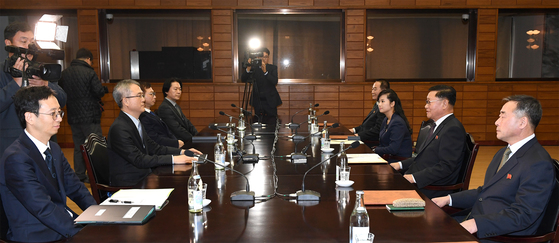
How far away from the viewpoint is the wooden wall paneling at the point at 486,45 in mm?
8070

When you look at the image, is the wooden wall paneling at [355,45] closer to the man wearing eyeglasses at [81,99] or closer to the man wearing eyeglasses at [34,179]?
the man wearing eyeglasses at [81,99]

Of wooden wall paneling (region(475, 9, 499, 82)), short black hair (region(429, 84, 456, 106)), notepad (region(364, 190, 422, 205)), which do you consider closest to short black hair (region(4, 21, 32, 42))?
notepad (region(364, 190, 422, 205))

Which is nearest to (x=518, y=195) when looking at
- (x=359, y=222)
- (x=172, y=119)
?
(x=359, y=222)

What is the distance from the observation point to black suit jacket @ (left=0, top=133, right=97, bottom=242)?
190 centimetres

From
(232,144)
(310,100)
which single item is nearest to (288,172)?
(232,144)

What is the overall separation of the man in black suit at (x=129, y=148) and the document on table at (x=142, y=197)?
0.76 meters

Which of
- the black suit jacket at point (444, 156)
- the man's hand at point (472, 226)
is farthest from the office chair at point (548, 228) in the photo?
the black suit jacket at point (444, 156)

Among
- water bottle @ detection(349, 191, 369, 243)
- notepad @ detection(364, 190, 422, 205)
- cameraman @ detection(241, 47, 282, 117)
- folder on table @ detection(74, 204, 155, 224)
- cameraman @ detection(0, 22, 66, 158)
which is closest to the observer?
water bottle @ detection(349, 191, 369, 243)

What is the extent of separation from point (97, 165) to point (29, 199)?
1.04 metres

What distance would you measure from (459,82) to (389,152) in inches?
194

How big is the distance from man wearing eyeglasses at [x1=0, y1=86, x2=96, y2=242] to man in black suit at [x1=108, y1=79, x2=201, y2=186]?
0.89 metres

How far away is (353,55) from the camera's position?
820 centimetres

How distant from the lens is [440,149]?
309 cm

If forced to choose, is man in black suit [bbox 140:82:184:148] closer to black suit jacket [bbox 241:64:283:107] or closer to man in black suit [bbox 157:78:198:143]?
man in black suit [bbox 157:78:198:143]
